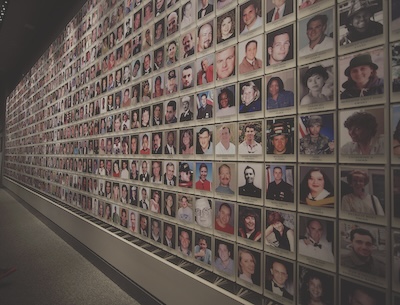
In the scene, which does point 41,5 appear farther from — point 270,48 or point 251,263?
point 251,263

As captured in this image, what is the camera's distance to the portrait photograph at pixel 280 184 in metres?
1.33

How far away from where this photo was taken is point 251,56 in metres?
1.52

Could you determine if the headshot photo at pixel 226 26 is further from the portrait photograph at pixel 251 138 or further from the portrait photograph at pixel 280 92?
the portrait photograph at pixel 251 138

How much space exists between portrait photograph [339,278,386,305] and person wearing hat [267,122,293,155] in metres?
0.60

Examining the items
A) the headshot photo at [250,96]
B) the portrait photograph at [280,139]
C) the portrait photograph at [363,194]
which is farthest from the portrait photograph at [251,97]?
the portrait photograph at [363,194]

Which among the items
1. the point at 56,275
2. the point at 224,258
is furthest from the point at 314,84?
the point at 56,275

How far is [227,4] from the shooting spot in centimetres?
167

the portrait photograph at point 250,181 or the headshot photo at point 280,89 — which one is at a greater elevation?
the headshot photo at point 280,89

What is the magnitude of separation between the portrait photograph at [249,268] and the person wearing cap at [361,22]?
3.62ft

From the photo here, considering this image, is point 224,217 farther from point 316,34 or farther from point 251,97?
point 316,34

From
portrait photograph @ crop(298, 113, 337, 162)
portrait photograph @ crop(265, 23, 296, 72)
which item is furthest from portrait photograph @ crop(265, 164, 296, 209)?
portrait photograph @ crop(265, 23, 296, 72)

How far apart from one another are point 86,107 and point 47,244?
1858 mm

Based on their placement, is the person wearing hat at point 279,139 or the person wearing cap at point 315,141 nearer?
the person wearing cap at point 315,141

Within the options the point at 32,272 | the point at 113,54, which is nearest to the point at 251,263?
the point at 32,272
